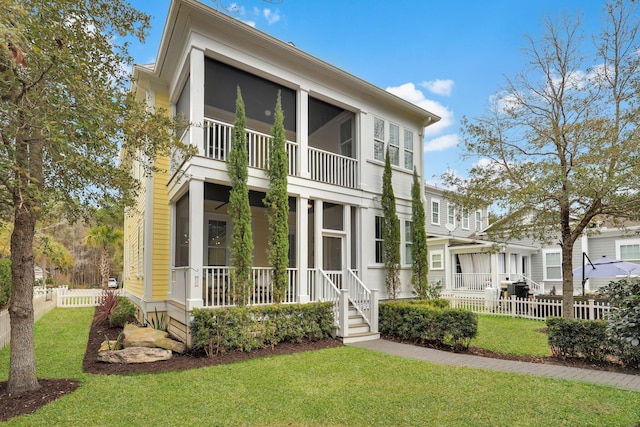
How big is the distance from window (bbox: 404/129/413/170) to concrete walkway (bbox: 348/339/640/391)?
6.59 m

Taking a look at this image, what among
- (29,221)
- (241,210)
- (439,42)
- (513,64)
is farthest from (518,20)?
(29,221)

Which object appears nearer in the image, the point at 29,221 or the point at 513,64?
the point at 29,221

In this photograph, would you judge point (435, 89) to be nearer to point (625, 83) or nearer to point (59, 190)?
point (625, 83)

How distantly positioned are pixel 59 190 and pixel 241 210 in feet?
11.2

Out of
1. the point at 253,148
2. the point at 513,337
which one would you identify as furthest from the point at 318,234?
the point at 513,337

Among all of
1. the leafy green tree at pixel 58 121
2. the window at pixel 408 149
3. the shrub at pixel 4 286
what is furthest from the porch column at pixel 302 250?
the shrub at pixel 4 286

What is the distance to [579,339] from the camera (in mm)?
7438

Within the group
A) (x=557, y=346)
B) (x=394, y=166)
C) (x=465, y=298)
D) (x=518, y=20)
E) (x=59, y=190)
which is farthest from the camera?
(x=465, y=298)

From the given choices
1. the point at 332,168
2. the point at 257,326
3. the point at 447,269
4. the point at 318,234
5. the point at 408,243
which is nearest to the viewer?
the point at 257,326

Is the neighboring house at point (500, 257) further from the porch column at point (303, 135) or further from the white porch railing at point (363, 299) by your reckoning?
the porch column at point (303, 135)

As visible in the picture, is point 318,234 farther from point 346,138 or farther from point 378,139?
point 378,139

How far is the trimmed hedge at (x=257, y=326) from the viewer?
7.39 metres

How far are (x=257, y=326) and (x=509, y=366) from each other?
5172 millimetres

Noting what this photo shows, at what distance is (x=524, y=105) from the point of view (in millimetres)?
11367
